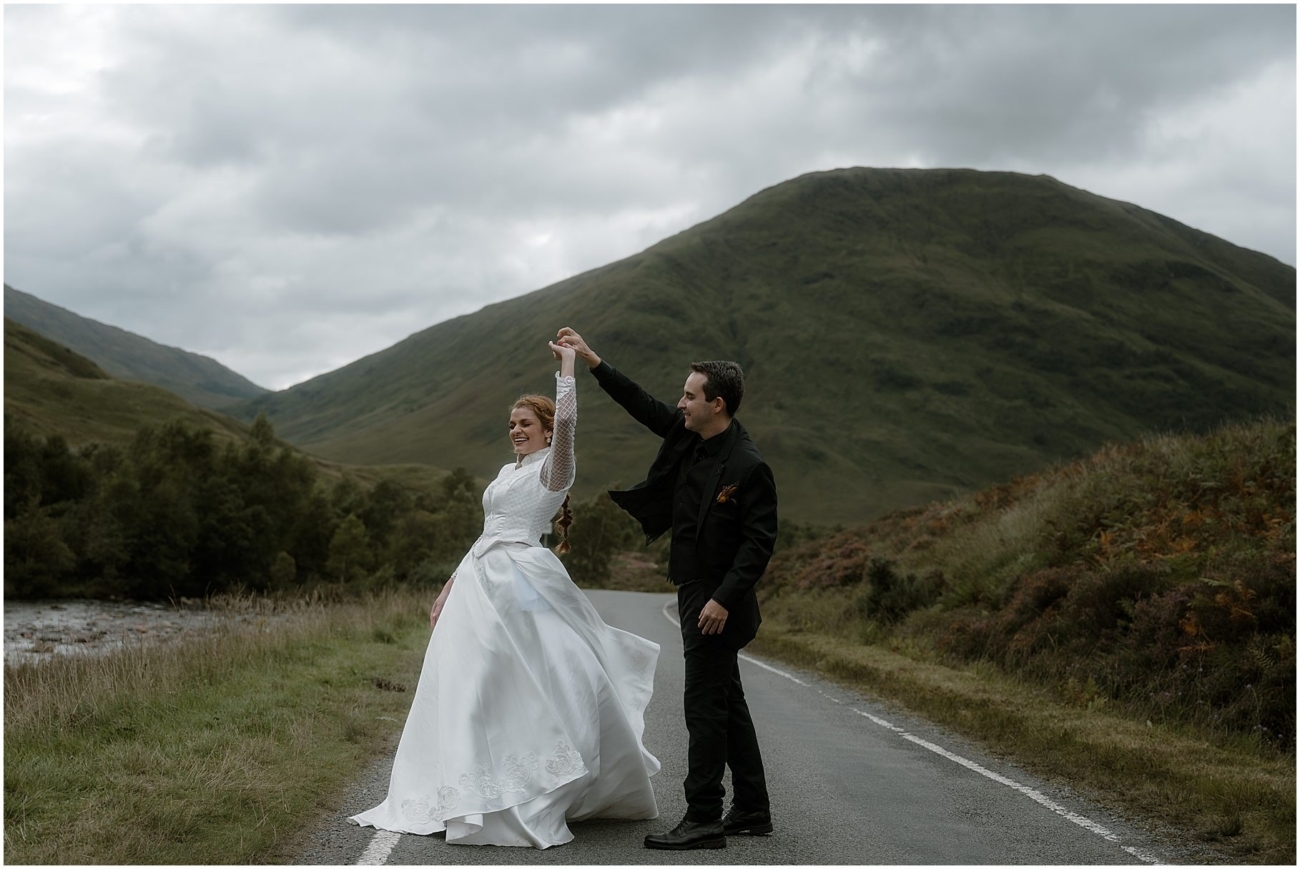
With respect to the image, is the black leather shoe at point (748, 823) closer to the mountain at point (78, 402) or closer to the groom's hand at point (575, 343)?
the groom's hand at point (575, 343)

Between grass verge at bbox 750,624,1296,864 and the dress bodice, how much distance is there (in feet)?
13.1

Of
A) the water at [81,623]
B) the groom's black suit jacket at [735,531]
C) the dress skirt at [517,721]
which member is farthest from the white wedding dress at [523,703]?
the water at [81,623]

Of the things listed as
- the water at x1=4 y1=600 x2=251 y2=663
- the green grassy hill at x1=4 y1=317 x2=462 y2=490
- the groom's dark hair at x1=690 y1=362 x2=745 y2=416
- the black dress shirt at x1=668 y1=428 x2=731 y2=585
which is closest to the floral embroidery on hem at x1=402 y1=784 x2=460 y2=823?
the black dress shirt at x1=668 y1=428 x2=731 y2=585

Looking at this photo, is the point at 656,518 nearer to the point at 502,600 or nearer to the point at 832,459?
the point at 502,600

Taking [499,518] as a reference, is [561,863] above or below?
below

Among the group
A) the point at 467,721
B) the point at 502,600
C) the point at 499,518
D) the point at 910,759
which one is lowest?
the point at 910,759

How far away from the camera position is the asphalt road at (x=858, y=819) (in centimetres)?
521

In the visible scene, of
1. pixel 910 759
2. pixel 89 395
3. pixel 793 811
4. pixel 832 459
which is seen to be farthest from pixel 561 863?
pixel 832 459

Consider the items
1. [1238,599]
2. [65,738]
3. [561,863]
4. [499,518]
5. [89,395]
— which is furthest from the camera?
[89,395]

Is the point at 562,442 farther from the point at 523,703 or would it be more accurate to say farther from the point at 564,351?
the point at 523,703

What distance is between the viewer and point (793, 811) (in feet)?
20.6

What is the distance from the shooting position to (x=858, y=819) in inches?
240

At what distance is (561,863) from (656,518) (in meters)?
1.98

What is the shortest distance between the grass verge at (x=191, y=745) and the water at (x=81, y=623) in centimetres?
991
